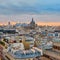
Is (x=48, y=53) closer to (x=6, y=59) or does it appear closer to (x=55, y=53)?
(x=55, y=53)

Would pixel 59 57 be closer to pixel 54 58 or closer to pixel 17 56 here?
pixel 54 58

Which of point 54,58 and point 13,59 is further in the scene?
point 13,59

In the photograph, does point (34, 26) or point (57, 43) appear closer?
point (57, 43)

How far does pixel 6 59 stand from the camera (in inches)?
969

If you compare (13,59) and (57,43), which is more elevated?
(57,43)

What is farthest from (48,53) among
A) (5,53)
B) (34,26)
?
(34,26)

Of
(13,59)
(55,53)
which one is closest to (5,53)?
(13,59)

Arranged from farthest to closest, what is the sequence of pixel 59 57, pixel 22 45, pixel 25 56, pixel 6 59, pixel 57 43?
pixel 22 45 → pixel 6 59 → pixel 25 56 → pixel 57 43 → pixel 59 57

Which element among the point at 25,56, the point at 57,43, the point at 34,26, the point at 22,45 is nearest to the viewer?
the point at 57,43

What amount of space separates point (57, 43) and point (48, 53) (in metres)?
1.69

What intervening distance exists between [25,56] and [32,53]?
784 millimetres

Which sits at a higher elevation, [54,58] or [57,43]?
[57,43]

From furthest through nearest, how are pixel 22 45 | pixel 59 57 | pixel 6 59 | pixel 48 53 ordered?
pixel 22 45 → pixel 6 59 → pixel 48 53 → pixel 59 57

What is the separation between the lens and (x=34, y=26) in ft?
387
